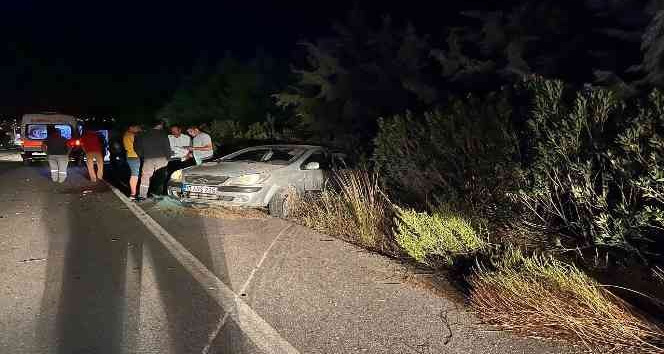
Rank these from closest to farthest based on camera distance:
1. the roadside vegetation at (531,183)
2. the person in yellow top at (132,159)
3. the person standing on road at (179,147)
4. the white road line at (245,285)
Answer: the white road line at (245,285) < the roadside vegetation at (531,183) < the person in yellow top at (132,159) < the person standing on road at (179,147)

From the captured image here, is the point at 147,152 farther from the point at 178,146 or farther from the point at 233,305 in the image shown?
the point at 233,305

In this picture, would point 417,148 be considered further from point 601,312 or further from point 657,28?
point 601,312

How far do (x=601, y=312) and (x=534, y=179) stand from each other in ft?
7.53

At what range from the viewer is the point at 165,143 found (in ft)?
40.1

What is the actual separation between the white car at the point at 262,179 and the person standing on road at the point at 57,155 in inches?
224

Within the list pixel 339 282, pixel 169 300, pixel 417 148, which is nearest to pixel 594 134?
pixel 339 282

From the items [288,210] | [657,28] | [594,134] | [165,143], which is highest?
[657,28]

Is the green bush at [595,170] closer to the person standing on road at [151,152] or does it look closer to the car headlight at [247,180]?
the car headlight at [247,180]

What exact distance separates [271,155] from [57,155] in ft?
21.8

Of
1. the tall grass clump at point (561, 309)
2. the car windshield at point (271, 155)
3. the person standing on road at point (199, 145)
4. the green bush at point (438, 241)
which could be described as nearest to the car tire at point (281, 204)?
the car windshield at point (271, 155)

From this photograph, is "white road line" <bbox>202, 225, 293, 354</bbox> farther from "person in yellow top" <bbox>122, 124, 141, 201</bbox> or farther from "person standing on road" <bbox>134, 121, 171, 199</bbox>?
"person in yellow top" <bbox>122, 124, 141, 201</bbox>

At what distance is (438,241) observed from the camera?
649 cm

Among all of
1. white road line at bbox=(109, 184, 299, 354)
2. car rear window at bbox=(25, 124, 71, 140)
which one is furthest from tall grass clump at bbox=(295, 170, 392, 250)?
car rear window at bbox=(25, 124, 71, 140)

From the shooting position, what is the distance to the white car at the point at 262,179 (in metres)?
10.0
